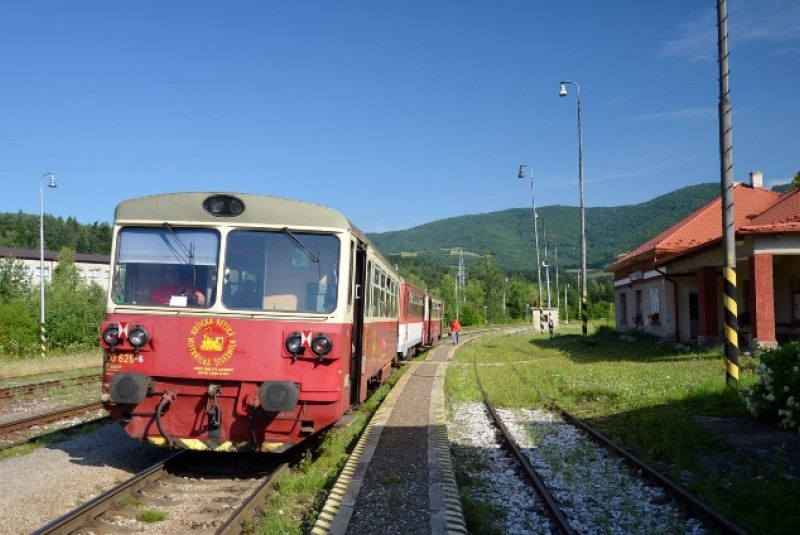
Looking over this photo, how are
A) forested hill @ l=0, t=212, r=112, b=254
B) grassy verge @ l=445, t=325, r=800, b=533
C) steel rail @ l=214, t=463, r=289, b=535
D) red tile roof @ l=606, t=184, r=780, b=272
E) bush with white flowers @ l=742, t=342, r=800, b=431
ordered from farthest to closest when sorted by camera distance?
forested hill @ l=0, t=212, r=112, b=254 → red tile roof @ l=606, t=184, r=780, b=272 → bush with white flowers @ l=742, t=342, r=800, b=431 → grassy verge @ l=445, t=325, r=800, b=533 → steel rail @ l=214, t=463, r=289, b=535

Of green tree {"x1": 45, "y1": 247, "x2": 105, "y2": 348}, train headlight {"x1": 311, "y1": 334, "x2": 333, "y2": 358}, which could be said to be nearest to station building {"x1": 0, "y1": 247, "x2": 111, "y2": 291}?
green tree {"x1": 45, "y1": 247, "x2": 105, "y2": 348}

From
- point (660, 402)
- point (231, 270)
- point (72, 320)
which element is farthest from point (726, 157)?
point (72, 320)

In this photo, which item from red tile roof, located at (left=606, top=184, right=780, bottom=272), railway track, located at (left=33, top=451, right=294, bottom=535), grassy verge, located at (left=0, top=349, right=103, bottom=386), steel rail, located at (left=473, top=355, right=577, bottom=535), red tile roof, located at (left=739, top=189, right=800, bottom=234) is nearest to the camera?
railway track, located at (left=33, top=451, right=294, bottom=535)

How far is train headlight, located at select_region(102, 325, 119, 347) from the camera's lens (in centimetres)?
778

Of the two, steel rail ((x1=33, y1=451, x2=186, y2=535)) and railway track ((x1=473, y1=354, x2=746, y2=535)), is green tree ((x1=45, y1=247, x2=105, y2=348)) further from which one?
railway track ((x1=473, y1=354, x2=746, y2=535))

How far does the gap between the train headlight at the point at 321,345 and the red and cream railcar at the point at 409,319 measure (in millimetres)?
10689

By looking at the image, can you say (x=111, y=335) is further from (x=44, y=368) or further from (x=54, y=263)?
(x=54, y=263)

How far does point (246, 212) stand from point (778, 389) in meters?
7.87

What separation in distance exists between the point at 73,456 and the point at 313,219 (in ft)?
14.7

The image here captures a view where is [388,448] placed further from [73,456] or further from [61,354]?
[61,354]

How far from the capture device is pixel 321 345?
7715mm

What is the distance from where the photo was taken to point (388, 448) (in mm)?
9578

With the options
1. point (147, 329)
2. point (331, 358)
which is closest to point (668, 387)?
point (331, 358)

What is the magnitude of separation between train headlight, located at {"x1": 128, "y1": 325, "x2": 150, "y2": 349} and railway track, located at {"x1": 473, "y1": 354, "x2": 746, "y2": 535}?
4.45 metres
